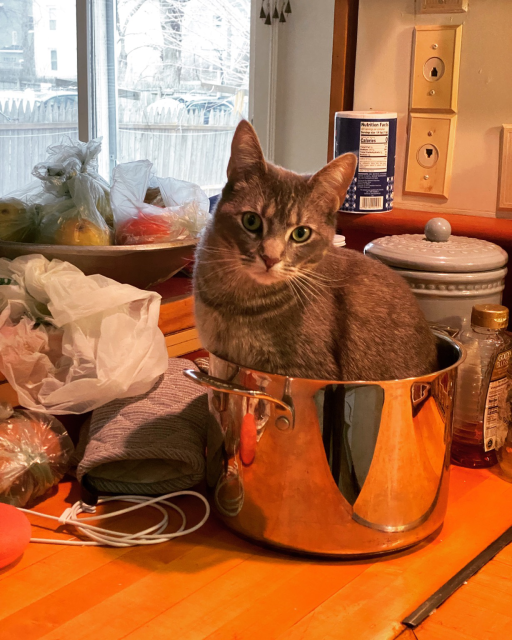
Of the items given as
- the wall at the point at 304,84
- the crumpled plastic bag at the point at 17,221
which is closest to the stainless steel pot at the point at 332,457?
the crumpled plastic bag at the point at 17,221

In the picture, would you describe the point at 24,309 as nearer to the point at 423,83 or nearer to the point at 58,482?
the point at 58,482

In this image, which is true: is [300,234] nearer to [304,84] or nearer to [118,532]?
[118,532]

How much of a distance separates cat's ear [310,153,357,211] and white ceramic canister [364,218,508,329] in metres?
0.20

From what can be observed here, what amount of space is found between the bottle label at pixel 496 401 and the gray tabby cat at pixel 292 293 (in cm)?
13

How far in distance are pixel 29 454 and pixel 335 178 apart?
52 cm

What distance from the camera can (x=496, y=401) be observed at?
3.23 feet

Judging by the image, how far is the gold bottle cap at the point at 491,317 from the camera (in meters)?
0.92

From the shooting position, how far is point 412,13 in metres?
1.29

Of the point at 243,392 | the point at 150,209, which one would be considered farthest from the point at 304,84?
the point at 243,392

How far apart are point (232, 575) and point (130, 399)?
1.04ft

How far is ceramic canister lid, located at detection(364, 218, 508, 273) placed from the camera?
1035 millimetres

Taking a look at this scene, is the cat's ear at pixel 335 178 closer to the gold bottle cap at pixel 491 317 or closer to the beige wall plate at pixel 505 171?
the gold bottle cap at pixel 491 317

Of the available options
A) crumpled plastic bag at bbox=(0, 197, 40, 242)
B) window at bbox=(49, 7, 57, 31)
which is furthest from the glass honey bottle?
window at bbox=(49, 7, 57, 31)

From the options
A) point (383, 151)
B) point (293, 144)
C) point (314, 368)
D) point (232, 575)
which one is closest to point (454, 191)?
point (383, 151)
